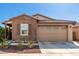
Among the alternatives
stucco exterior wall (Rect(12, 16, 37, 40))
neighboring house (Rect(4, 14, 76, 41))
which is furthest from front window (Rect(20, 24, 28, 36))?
stucco exterior wall (Rect(12, 16, 37, 40))

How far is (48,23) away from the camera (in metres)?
20.8

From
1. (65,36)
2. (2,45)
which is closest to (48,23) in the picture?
(65,36)

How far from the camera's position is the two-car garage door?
20891 mm

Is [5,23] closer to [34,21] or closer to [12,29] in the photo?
[12,29]

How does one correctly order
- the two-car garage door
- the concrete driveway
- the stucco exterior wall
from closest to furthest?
the concrete driveway, the stucco exterior wall, the two-car garage door

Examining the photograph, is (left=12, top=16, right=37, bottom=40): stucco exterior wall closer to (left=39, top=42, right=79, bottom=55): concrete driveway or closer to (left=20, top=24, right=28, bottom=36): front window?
(left=20, top=24, right=28, bottom=36): front window

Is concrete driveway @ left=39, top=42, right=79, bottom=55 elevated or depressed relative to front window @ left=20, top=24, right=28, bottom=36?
depressed

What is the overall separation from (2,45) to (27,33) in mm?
6037

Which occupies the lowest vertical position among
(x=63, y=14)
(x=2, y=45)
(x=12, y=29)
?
(x=2, y=45)

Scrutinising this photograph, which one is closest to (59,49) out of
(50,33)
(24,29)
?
(50,33)

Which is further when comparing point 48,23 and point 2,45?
point 48,23

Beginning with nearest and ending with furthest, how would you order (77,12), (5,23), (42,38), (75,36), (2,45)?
(2,45)
(77,12)
(5,23)
(42,38)
(75,36)

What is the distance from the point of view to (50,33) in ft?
68.6

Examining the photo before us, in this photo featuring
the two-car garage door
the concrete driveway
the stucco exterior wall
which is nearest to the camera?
the concrete driveway
